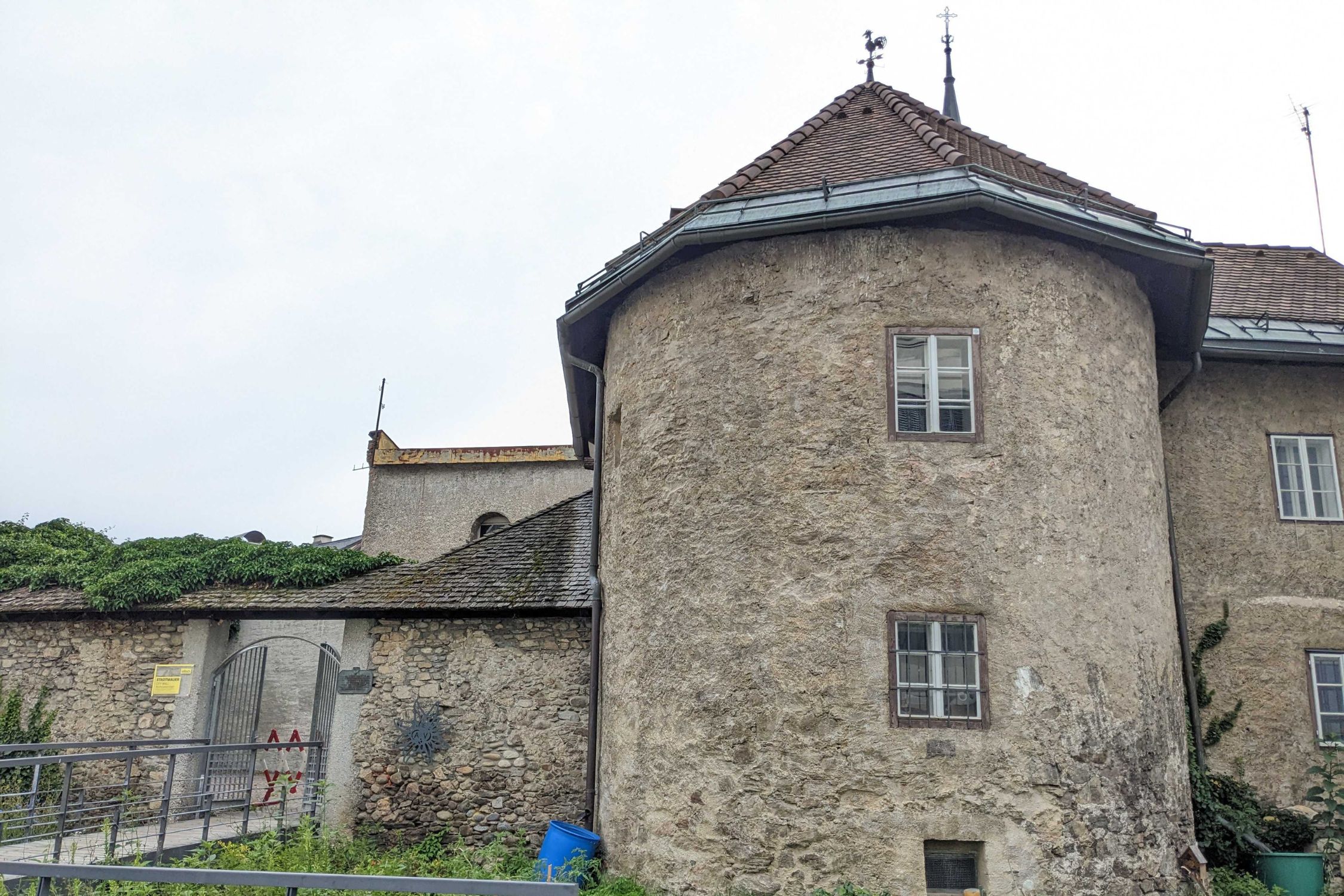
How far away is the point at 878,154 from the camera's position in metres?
10.3

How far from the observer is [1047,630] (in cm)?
833

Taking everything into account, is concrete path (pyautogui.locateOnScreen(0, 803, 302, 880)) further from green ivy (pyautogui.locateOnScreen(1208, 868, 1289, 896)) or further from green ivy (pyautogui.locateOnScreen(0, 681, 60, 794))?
green ivy (pyautogui.locateOnScreen(1208, 868, 1289, 896))

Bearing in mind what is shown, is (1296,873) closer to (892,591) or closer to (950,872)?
(950,872)

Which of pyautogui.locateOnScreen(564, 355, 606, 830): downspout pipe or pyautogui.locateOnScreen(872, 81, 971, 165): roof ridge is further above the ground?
pyautogui.locateOnScreen(872, 81, 971, 165): roof ridge

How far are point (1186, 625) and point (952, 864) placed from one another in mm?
4654

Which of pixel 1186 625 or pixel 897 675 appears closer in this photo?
pixel 897 675

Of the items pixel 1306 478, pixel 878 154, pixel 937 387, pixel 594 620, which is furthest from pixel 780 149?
pixel 1306 478

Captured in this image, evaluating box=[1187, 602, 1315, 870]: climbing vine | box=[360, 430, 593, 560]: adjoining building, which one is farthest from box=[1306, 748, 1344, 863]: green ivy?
box=[360, 430, 593, 560]: adjoining building

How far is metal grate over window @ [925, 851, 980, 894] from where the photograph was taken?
7938 millimetres

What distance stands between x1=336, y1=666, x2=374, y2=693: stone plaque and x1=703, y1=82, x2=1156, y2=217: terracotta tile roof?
6857mm

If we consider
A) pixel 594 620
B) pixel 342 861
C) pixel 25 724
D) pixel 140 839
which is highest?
pixel 594 620

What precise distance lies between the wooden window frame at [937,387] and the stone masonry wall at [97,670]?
9.94 m

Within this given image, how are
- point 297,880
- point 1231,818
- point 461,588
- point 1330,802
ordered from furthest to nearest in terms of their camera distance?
point 461,588 < point 1330,802 < point 1231,818 < point 297,880

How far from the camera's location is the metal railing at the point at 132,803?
402 inches
